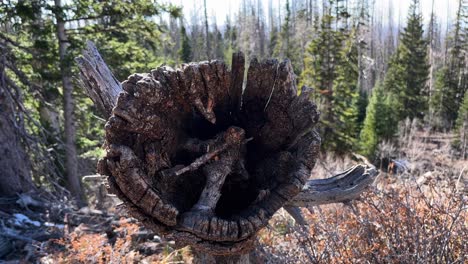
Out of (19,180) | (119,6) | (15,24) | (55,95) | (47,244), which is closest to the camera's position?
(47,244)

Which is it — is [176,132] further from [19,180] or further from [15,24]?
[15,24]

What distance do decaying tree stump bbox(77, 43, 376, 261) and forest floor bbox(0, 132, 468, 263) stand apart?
0.27m

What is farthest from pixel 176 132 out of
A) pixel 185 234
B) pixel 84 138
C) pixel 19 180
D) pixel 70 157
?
pixel 84 138

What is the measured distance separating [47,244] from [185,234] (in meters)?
3.48

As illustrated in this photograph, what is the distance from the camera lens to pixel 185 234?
1.73 meters

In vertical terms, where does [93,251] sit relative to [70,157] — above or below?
above

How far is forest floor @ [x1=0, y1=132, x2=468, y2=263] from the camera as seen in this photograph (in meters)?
2.78

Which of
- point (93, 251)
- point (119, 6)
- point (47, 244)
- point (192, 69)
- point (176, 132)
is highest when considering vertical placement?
point (119, 6)

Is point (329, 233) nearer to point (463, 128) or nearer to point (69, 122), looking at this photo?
point (69, 122)

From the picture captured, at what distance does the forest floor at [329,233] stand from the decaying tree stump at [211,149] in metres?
0.27

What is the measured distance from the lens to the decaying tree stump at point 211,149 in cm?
169

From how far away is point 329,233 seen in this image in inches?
117

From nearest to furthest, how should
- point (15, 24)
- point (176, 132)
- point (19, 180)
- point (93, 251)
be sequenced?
point (176, 132), point (93, 251), point (19, 180), point (15, 24)

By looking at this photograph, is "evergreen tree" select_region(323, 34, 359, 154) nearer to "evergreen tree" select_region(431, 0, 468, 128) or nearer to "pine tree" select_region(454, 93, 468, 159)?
"pine tree" select_region(454, 93, 468, 159)
